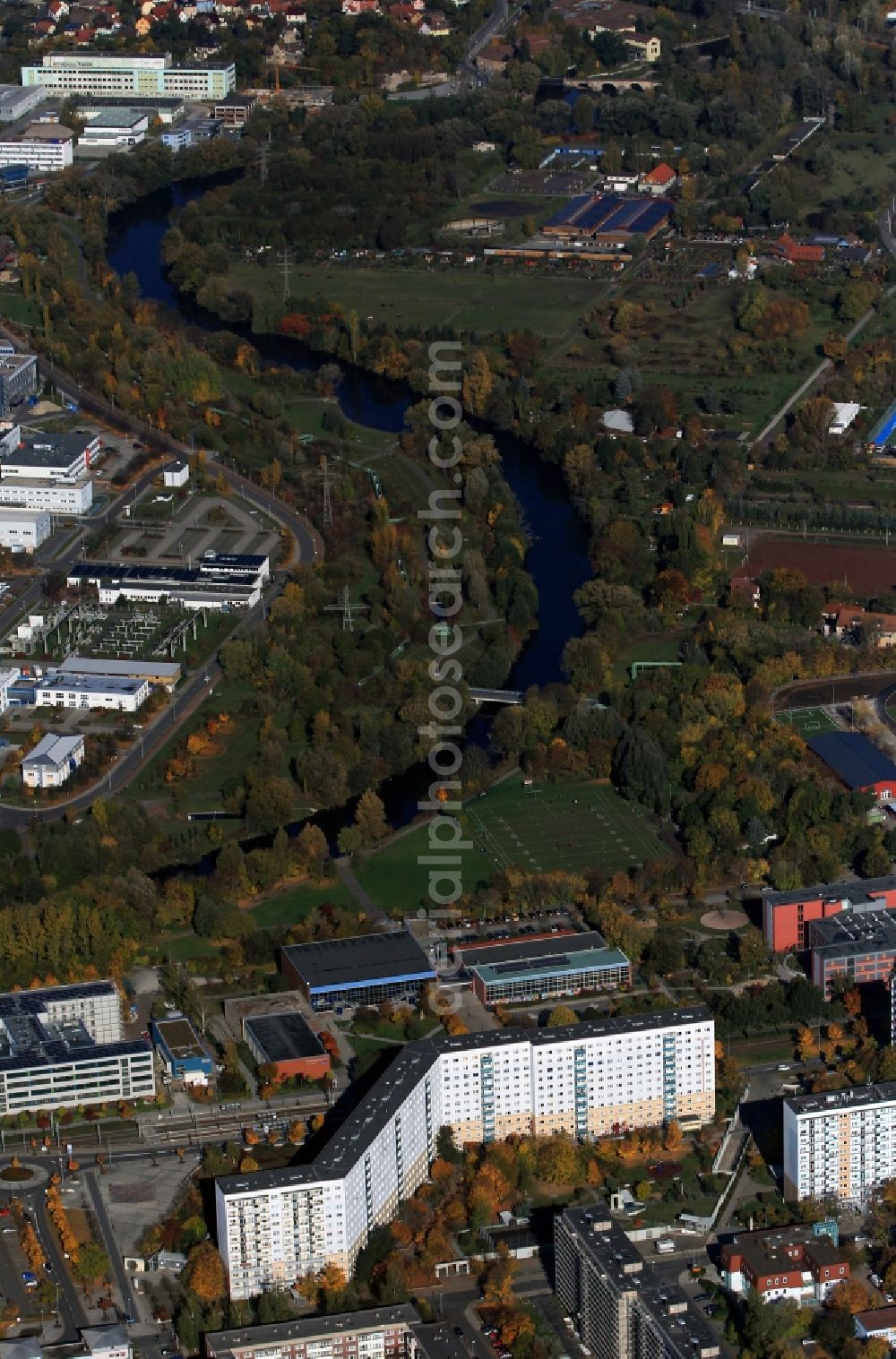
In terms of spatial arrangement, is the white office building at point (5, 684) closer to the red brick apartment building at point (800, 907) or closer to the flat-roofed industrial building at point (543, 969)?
the flat-roofed industrial building at point (543, 969)

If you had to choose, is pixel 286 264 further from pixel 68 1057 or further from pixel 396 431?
pixel 68 1057

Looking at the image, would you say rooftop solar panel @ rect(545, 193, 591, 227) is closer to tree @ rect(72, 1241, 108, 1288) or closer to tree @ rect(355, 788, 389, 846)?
tree @ rect(355, 788, 389, 846)

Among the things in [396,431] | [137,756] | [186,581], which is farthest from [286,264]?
[137,756]

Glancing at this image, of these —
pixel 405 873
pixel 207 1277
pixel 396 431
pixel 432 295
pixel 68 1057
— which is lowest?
pixel 432 295

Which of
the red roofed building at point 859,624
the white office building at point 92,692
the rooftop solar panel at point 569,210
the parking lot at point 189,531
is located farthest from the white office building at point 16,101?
the red roofed building at point 859,624

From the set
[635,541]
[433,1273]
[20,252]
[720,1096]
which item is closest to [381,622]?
[635,541]

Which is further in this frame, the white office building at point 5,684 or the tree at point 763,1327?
the white office building at point 5,684
